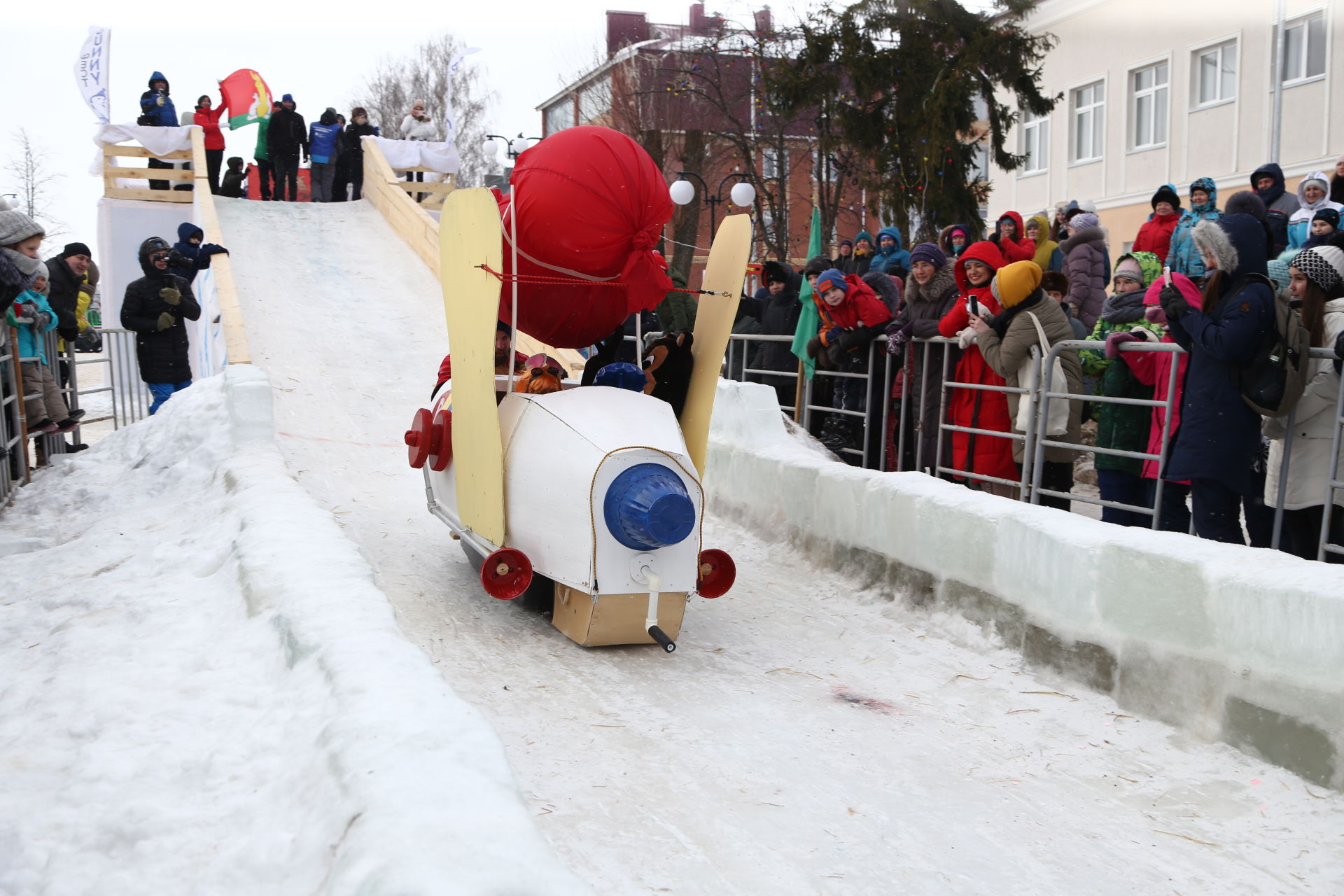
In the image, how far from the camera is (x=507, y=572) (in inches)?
183

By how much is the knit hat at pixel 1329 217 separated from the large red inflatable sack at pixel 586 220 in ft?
15.0

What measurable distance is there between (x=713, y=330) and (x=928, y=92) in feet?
30.6

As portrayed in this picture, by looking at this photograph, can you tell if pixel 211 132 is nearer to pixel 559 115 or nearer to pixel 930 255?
pixel 930 255

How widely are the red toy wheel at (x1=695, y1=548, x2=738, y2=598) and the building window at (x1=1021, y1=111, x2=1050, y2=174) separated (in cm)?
2157

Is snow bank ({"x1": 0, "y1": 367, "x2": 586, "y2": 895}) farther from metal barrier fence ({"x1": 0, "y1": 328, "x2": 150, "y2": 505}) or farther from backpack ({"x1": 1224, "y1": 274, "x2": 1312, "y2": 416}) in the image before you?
backpack ({"x1": 1224, "y1": 274, "x2": 1312, "y2": 416})

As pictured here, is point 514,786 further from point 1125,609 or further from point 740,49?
point 740,49

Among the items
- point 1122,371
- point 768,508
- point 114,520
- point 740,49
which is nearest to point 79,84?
point 740,49

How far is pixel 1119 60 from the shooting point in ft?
71.1

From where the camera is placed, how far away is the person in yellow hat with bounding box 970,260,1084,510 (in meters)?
6.15

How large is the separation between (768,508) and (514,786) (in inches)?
180

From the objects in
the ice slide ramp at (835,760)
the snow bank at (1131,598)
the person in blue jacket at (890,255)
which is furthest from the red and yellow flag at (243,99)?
the snow bank at (1131,598)

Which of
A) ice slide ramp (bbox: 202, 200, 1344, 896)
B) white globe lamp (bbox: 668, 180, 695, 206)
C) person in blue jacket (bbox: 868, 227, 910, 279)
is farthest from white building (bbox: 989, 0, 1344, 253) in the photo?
ice slide ramp (bbox: 202, 200, 1344, 896)

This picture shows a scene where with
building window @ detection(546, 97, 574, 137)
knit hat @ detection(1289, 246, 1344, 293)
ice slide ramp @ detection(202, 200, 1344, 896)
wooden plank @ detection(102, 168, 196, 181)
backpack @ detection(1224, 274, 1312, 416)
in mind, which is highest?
building window @ detection(546, 97, 574, 137)

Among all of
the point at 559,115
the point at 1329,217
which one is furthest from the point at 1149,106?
the point at 559,115
